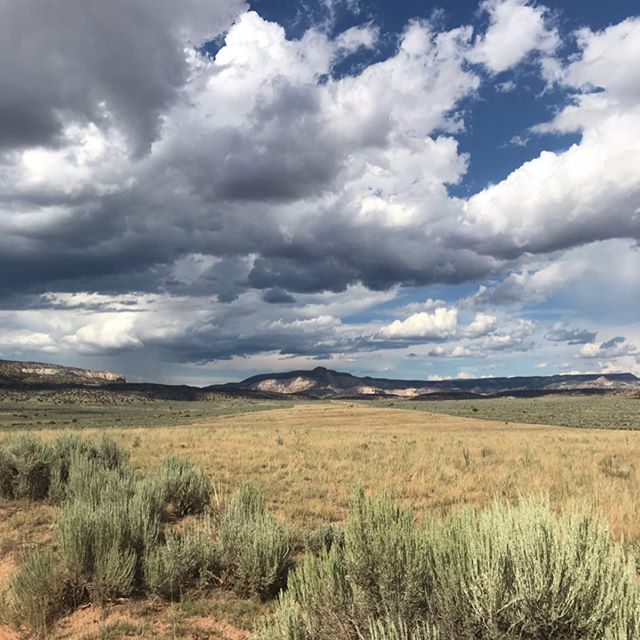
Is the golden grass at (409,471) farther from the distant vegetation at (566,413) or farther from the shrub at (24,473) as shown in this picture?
the distant vegetation at (566,413)

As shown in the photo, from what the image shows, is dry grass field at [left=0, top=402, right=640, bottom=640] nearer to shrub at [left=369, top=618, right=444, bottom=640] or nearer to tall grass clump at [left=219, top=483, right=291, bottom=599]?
tall grass clump at [left=219, top=483, right=291, bottom=599]

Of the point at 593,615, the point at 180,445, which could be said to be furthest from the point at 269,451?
the point at 593,615

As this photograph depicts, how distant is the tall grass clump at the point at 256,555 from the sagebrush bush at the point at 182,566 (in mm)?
213

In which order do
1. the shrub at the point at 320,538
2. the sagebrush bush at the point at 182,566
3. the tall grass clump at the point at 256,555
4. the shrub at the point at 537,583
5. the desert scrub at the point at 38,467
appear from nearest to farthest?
the shrub at the point at 537,583, the sagebrush bush at the point at 182,566, the tall grass clump at the point at 256,555, the shrub at the point at 320,538, the desert scrub at the point at 38,467

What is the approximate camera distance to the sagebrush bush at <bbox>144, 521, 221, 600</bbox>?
6309 mm

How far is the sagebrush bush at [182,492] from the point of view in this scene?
34.4 feet

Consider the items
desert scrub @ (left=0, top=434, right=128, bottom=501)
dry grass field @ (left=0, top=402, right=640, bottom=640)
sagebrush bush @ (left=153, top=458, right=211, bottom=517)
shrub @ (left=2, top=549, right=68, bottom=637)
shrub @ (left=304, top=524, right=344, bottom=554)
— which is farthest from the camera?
desert scrub @ (left=0, top=434, right=128, bottom=501)

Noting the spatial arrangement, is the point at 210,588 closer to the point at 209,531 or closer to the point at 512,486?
the point at 209,531

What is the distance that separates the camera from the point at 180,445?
867 inches

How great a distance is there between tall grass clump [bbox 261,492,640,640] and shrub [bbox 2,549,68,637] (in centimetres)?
318

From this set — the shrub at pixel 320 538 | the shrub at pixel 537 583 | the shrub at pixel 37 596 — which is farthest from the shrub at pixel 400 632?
the shrub at pixel 320 538

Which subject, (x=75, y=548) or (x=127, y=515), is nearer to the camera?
(x=75, y=548)

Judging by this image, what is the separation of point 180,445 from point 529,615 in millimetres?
20387

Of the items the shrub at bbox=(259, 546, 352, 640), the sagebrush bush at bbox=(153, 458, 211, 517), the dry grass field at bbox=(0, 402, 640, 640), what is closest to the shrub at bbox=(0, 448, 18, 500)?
the dry grass field at bbox=(0, 402, 640, 640)
